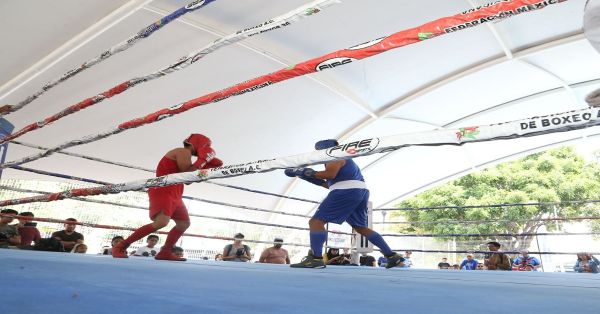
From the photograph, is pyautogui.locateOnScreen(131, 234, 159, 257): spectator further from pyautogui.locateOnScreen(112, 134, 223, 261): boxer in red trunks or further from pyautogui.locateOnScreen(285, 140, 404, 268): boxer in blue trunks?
pyautogui.locateOnScreen(285, 140, 404, 268): boxer in blue trunks

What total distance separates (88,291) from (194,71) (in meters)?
5.68

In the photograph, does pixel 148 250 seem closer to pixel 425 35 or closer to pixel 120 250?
pixel 120 250

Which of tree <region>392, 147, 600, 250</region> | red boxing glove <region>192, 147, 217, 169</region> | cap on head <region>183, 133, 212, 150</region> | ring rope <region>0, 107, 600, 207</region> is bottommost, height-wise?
ring rope <region>0, 107, 600, 207</region>

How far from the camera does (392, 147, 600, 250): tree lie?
13492 millimetres

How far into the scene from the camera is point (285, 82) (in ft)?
21.9

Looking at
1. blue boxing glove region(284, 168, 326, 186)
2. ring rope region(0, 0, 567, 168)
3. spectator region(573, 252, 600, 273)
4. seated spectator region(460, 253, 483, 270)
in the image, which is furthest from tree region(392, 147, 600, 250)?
ring rope region(0, 0, 567, 168)

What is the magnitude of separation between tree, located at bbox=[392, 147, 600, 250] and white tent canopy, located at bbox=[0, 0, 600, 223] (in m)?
5.54

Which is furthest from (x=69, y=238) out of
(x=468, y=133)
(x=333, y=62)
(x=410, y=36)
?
(x=468, y=133)

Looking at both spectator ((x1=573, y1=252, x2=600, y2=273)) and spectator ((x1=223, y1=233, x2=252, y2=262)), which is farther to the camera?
spectator ((x1=223, y1=233, x2=252, y2=262))

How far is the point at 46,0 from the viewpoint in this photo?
186 inches

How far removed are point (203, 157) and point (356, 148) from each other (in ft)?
5.51

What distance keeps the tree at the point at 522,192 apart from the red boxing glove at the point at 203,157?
12.7 metres

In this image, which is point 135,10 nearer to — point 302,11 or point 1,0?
point 1,0

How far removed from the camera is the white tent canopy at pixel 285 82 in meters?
5.21
